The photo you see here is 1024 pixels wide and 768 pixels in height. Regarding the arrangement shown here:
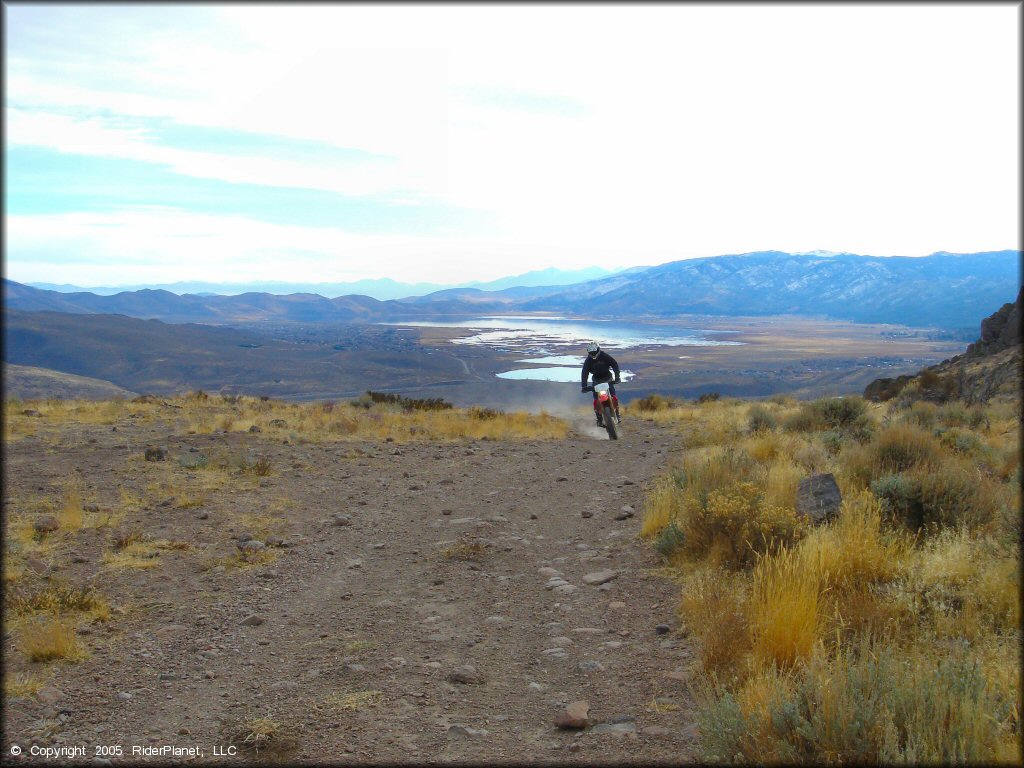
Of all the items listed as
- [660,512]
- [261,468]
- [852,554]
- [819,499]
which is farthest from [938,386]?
[261,468]

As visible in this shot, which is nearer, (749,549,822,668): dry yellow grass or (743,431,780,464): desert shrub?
(749,549,822,668): dry yellow grass

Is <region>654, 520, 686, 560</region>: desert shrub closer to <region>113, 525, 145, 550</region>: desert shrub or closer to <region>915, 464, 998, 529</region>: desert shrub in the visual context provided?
<region>915, 464, 998, 529</region>: desert shrub

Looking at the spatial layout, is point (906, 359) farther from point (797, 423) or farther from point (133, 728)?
point (133, 728)

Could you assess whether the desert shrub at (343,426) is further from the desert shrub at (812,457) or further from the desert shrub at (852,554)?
the desert shrub at (852,554)

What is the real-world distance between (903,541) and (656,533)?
236 cm

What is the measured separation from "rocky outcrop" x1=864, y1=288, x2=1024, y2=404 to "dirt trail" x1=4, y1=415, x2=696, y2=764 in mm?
14400

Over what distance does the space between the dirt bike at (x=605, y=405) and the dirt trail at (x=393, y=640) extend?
660 cm

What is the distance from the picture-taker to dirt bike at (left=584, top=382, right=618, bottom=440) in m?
15.9

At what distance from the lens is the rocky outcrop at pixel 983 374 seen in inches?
762

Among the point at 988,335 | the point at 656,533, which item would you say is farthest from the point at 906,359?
the point at 656,533

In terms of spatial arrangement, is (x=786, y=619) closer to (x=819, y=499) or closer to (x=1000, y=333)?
(x=819, y=499)

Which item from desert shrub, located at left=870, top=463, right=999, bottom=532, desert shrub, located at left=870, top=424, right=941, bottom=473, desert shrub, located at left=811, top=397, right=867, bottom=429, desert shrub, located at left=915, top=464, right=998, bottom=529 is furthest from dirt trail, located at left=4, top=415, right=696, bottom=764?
desert shrub, located at left=811, top=397, right=867, bottom=429

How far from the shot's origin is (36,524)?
282 inches

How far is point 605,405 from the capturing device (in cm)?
1608
